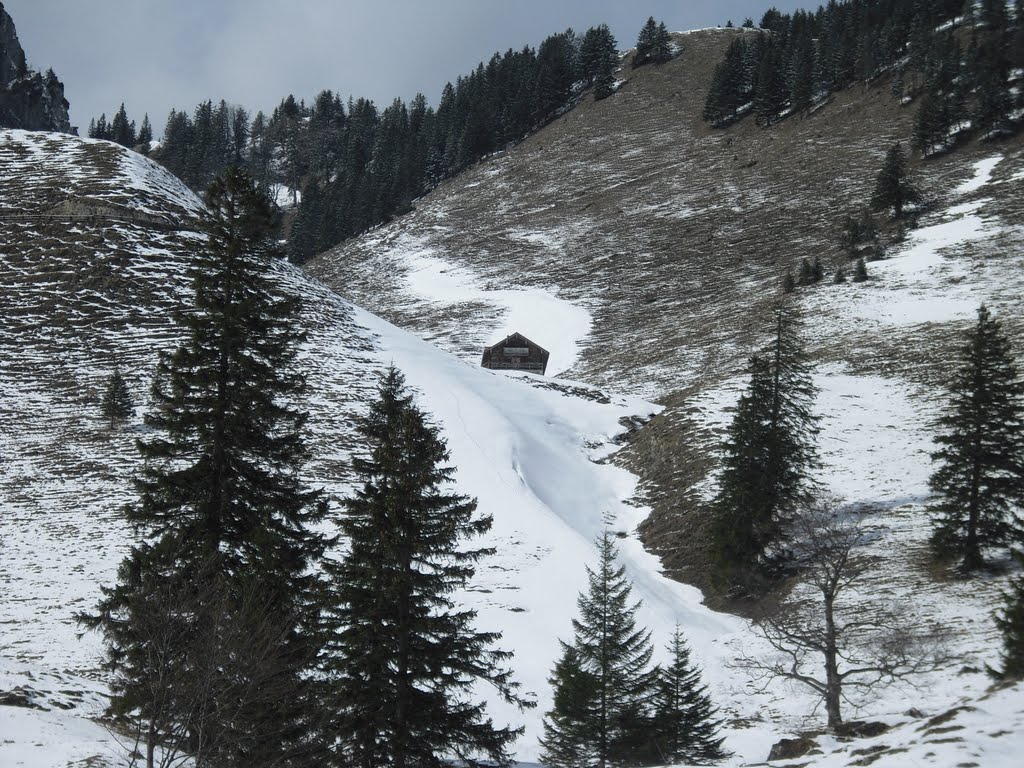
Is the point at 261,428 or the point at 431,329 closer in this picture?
the point at 261,428

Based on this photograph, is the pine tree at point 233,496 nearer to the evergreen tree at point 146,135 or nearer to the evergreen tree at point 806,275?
the evergreen tree at point 806,275

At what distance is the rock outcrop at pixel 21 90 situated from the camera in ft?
444

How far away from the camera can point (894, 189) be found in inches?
3004

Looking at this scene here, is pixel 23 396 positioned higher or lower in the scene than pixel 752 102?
lower

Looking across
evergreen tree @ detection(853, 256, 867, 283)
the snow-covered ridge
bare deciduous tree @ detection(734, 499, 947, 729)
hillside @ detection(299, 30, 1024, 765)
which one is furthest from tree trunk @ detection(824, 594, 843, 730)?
the snow-covered ridge

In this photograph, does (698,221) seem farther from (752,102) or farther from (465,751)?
(465,751)

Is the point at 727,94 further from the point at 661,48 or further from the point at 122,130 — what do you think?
the point at 122,130

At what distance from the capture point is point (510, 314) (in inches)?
3342

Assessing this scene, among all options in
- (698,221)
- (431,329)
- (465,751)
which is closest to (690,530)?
(465,751)

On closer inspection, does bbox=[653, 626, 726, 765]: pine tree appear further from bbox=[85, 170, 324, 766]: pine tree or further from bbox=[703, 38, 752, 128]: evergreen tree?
bbox=[703, 38, 752, 128]: evergreen tree

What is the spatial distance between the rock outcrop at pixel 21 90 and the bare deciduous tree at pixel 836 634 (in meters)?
153

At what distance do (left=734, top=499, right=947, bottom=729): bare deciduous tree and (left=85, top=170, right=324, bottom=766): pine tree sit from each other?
10785 mm

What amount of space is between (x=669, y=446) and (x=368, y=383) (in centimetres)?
2011

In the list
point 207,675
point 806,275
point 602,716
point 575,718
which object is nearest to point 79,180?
point 575,718
